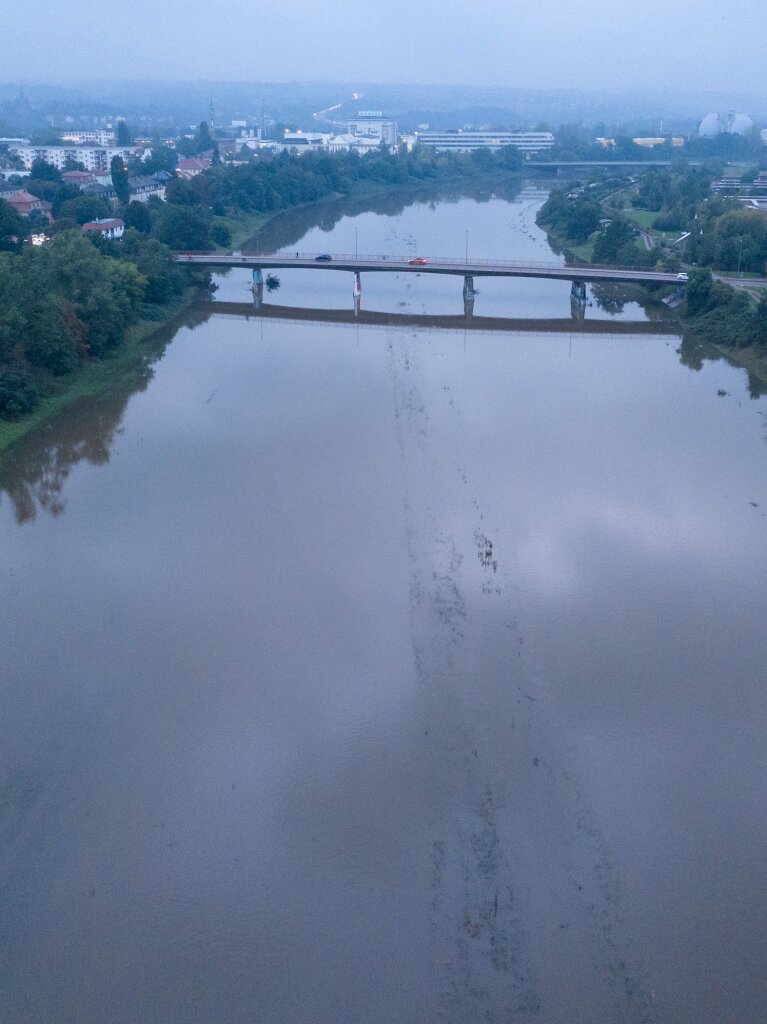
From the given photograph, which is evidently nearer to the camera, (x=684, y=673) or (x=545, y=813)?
(x=545, y=813)

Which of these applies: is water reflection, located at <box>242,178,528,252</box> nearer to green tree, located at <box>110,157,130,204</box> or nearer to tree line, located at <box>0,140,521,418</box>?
tree line, located at <box>0,140,521,418</box>

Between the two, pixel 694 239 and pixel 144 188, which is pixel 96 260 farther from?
pixel 144 188

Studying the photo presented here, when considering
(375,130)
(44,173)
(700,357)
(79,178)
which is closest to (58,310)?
(700,357)

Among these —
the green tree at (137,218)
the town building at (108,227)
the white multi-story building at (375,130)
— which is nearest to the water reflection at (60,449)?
the town building at (108,227)

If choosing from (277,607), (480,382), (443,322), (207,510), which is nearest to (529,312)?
(443,322)

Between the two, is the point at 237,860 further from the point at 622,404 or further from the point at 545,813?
the point at 622,404

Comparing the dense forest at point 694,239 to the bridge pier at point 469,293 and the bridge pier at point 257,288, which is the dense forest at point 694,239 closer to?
the bridge pier at point 469,293

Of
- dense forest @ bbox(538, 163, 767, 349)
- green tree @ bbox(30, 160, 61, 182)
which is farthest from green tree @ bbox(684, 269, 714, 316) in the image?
green tree @ bbox(30, 160, 61, 182)
